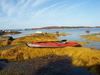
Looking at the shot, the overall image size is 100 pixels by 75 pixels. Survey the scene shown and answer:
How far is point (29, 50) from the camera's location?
16594 mm

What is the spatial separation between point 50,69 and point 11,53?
7115 millimetres

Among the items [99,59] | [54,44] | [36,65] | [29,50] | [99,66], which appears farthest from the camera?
[54,44]

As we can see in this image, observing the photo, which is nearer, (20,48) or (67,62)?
(67,62)

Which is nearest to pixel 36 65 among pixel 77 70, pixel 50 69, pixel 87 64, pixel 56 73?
pixel 50 69

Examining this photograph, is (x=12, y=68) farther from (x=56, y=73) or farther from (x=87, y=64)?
(x=87, y=64)

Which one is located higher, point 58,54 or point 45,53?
point 45,53

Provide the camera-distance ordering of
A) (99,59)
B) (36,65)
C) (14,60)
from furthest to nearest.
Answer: (14,60) < (36,65) < (99,59)

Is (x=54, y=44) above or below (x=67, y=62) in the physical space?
above

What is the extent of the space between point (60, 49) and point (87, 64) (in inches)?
264

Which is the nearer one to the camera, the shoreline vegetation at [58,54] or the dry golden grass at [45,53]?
the shoreline vegetation at [58,54]

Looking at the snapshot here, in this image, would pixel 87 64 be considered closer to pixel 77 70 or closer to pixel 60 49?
pixel 77 70

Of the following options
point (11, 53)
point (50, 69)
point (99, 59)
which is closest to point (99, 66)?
point (99, 59)

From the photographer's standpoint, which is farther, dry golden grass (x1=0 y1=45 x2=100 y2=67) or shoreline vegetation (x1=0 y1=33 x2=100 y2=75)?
dry golden grass (x1=0 y1=45 x2=100 y2=67)

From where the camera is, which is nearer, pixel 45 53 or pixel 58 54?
pixel 58 54
